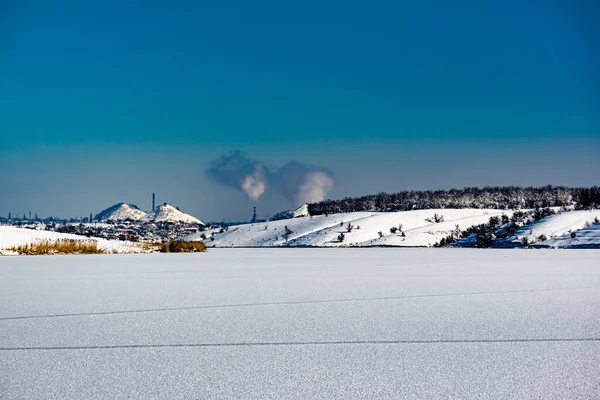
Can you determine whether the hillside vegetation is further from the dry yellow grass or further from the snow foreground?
the dry yellow grass

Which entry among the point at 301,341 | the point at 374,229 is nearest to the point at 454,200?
the point at 374,229

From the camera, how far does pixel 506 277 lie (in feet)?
30.4

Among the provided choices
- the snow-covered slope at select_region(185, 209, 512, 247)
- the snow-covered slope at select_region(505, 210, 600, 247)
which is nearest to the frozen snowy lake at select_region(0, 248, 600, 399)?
the snow-covered slope at select_region(505, 210, 600, 247)

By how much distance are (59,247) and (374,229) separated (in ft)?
66.0

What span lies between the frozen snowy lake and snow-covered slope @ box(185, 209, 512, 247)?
837 inches

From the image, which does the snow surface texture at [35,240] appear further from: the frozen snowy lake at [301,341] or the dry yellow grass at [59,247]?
the frozen snowy lake at [301,341]

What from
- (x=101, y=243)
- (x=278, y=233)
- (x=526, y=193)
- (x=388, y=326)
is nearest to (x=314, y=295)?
(x=388, y=326)

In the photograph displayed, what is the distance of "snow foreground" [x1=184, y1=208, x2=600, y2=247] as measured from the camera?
2562 cm

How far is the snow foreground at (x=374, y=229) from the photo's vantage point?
84.1 feet

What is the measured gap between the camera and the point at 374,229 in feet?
113

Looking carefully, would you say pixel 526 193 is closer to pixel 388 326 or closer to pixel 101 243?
pixel 101 243

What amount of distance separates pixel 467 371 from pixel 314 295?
144 inches

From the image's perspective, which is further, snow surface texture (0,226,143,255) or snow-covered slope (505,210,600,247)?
snow-covered slope (505,210,600,247)

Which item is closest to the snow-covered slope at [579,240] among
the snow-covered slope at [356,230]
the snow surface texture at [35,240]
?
the snow-covered slope at [356,230]
